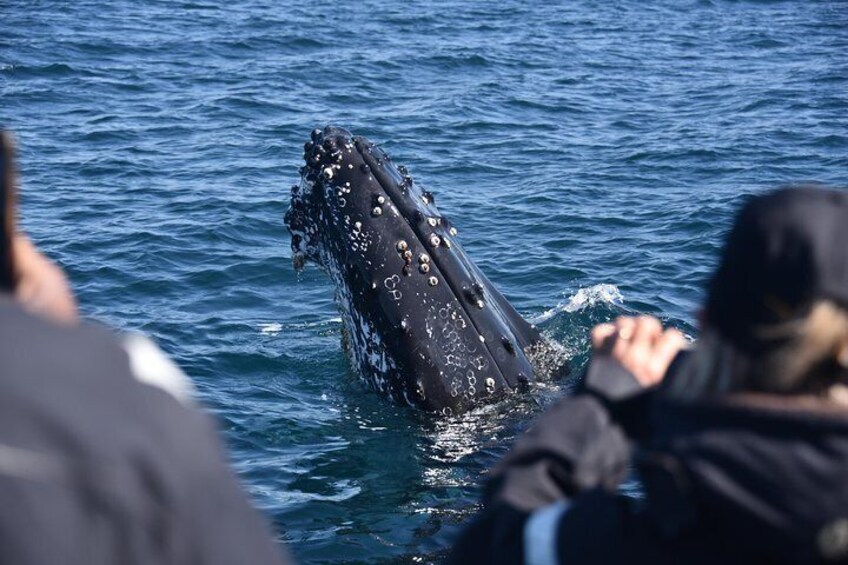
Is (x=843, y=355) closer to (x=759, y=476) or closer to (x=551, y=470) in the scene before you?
(x=759, y=476)

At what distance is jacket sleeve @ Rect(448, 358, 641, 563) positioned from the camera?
2861 mm

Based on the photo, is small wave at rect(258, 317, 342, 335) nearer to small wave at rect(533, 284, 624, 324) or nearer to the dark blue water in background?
the dark blue water in background

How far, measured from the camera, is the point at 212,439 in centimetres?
208

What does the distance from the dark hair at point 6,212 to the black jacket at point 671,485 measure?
1192mm

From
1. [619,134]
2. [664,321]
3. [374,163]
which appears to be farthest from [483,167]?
[374,163]

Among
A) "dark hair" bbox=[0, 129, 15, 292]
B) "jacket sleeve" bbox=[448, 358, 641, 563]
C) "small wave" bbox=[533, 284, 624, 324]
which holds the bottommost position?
"small wave" bbox=[533, 284, 624, 324]

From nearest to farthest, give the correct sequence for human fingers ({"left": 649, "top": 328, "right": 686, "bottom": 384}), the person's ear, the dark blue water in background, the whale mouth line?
the person's ear
human fingers ({"left": 649, "top": 328, "right": 686, "bottom": 384})
the whale mouth line
the dark blue water in background

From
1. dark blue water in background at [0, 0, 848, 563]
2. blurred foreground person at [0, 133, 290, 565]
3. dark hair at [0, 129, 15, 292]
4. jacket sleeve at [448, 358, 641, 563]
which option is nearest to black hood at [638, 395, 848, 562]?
jacket sleeve at [448, 358, 641, 563]

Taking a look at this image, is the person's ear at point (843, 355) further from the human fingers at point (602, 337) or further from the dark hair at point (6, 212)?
the dark hair at point (6, 212)

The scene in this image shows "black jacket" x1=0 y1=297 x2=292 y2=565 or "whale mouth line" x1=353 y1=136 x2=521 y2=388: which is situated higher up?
"black jacket" x1=0 y1=297 x2=292 y2=565

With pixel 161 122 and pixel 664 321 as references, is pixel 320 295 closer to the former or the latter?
pixel 664 321

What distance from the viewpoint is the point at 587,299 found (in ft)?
42.8

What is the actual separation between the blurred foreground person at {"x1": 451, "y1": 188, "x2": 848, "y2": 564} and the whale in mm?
5404

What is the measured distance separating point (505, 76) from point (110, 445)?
2298cm
